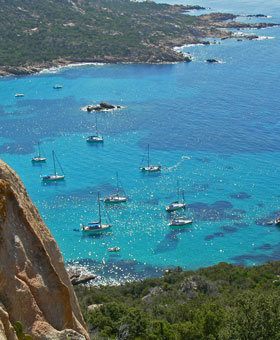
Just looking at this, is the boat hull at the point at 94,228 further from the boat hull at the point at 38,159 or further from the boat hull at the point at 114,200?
the boat hull at the point at 38,159

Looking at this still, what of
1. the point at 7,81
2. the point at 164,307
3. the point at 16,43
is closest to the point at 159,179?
the point at 164,307

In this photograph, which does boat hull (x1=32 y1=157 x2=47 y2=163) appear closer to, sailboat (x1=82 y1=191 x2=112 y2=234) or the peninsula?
sailboat (x1=82 y1=191 x2=112 y2=234)

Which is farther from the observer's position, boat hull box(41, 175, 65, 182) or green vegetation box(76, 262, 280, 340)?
boat hull box(41, 175, 65, 182)

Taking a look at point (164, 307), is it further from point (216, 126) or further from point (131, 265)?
point (216, 126)

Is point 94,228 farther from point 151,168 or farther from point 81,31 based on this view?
point 81,31

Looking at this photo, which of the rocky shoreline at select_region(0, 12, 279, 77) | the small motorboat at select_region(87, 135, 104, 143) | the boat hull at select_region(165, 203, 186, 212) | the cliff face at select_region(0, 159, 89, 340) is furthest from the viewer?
the rocky shoreline at select_region(0, 12, 279, 77)

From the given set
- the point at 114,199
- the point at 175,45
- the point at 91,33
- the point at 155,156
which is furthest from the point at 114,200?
the point at 91,33

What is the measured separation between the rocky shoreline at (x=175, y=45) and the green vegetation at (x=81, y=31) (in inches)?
16.1

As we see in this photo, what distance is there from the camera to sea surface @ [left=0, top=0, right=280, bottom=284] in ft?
185

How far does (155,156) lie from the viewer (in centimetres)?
7862

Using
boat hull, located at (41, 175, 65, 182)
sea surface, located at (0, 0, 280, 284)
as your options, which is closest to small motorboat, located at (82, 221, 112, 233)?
sea surface, located at (0, 0, 280, 284)

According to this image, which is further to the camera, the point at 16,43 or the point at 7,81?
the point at 16,43

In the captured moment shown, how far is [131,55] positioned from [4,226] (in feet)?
432

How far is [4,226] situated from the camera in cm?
1387
